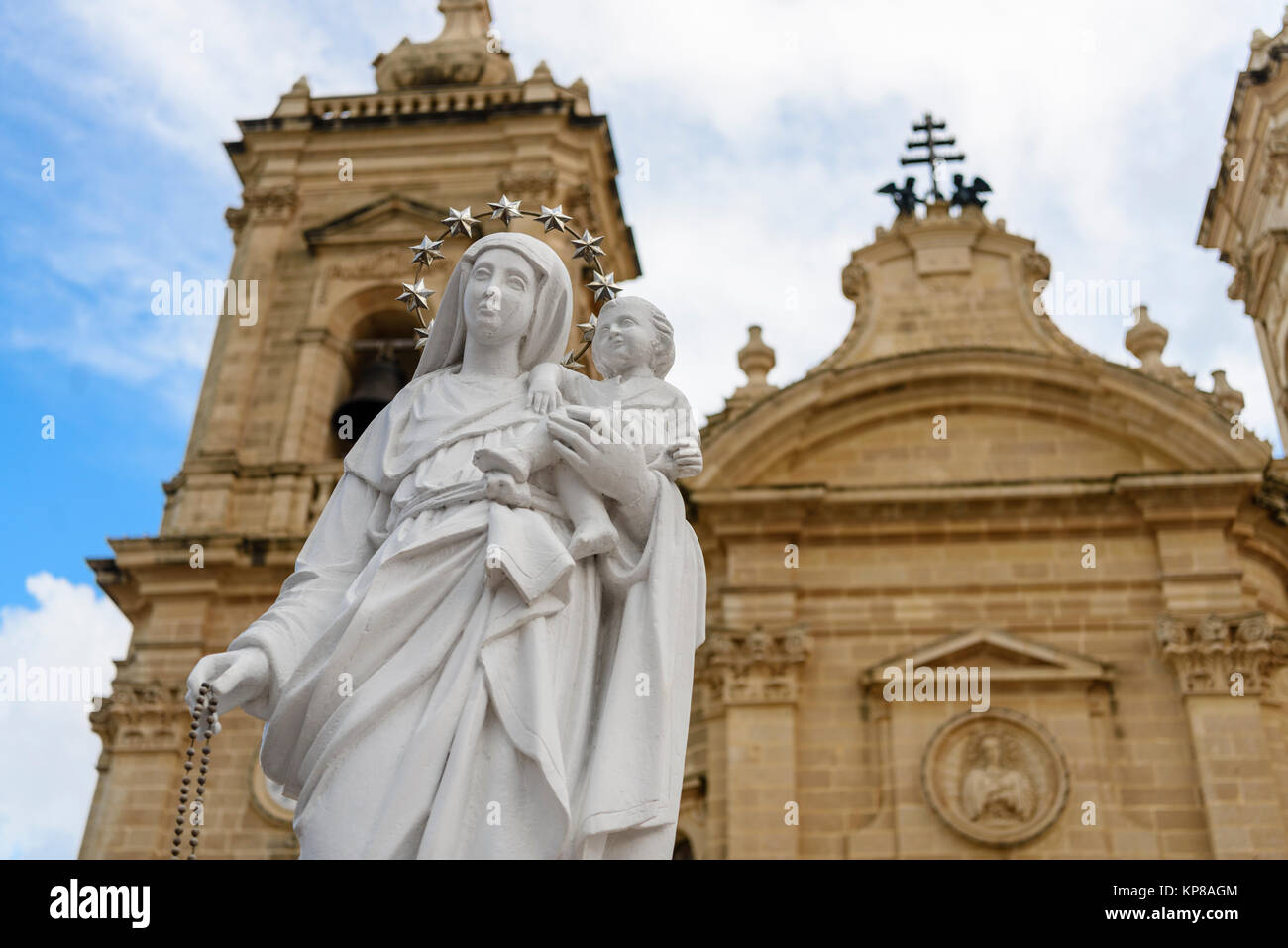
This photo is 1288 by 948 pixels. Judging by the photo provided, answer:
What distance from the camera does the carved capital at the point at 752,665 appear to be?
13.3m

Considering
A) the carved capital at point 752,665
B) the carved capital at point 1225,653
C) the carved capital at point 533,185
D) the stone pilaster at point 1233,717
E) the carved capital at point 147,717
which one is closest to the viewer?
the stone pilaster at point 1233,717

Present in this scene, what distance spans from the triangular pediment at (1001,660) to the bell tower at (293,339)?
584 centimetres

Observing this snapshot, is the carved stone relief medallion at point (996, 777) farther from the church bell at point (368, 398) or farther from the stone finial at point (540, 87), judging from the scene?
the stone finial at point (540, 87)

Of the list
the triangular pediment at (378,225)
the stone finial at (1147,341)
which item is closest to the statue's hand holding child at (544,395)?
the stone finial at (1147,341)

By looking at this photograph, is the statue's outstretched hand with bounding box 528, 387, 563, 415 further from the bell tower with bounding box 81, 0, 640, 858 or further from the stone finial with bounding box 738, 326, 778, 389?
the stone finial with bounding box 738, 326, 778, 389

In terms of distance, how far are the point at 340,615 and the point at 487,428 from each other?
2.09ft

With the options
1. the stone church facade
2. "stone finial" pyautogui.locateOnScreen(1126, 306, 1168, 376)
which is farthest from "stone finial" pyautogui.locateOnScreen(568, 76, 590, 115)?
"stone finial" pyautogui.locateOnScreen(1126, 306, 1168, 376)

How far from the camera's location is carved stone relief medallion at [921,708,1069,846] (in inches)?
490

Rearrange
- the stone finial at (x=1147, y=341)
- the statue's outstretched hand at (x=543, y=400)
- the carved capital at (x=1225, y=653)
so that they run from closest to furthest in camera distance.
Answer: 1. the statue's outstretched hand at (x=543, y=400)
2. the carved capital at (x=1225, y=653)
3. the stone finial at (x=1147, y=341)

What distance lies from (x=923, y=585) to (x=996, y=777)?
7.12 feet

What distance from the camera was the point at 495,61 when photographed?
840 inches

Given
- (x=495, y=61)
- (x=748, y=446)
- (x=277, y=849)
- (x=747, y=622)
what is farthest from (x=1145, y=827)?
(x=495, y=61)

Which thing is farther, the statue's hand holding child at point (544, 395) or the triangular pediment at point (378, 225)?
the triangular pediment at point (378, 225)
